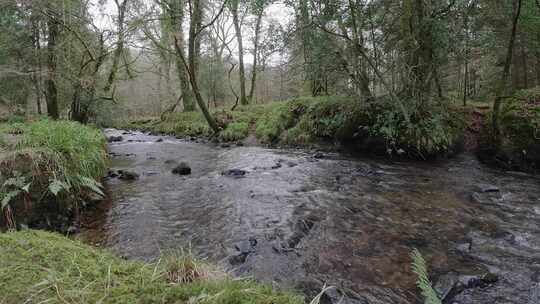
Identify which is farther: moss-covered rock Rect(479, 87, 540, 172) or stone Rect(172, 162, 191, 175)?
stone Rect(172, 162, 191, 175)

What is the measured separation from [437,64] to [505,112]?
87.5 inches

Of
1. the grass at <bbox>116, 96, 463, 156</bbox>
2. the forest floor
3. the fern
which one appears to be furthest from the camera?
the grass at <bbox>116, 96, 463, 156</bbox>

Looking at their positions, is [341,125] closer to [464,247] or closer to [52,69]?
[464,247]

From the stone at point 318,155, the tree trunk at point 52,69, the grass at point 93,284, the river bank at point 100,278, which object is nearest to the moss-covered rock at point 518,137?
the stone at point 318,155

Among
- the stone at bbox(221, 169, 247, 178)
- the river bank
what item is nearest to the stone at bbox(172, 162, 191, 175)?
the stone at bbox(221, 169, 247, 178)

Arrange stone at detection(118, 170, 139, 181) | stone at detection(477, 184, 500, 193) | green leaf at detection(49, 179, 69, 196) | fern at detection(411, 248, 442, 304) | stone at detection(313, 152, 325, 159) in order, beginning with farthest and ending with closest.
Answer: stone at detection(313, 152, 325, 159) → stone at detection(118, 170, 139, 181) → stone at detection(477, 184, 500, 193) → green leaf at detection(49, 179, 69, 196) → fern at detection(411, 248, 442, 304)

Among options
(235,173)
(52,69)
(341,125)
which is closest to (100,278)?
(235,173)

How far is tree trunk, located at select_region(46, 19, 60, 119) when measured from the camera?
41.5 feet

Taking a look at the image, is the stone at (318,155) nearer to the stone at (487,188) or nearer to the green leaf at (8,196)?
the stone at (487,188)

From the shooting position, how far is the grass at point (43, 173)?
406 centimetres

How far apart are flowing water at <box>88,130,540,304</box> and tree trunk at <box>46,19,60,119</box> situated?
8417mm

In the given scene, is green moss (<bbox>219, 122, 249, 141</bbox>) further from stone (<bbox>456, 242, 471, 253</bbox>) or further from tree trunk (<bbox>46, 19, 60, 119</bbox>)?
stone (<bbox>456, 242, 471, 253</bbox>)

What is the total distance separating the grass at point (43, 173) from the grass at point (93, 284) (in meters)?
2.88

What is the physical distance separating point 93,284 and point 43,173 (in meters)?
3.87
